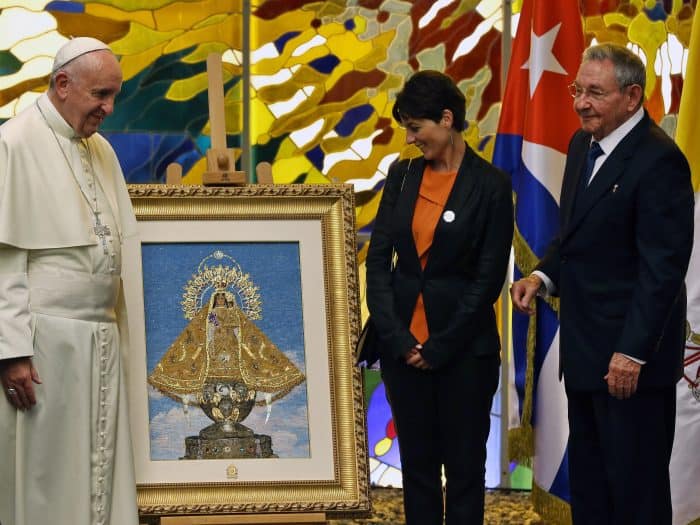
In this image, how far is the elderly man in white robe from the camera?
3.27 meters

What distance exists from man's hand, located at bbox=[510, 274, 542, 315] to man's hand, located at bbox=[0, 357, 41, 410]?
4.81 feet

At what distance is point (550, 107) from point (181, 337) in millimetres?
1781

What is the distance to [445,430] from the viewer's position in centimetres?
371

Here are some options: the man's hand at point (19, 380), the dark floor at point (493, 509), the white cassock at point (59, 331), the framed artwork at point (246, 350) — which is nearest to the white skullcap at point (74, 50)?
the white cassock at point (59, 331)

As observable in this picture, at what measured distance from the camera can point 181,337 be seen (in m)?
3.98

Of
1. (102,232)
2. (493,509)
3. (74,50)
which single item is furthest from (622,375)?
(493,509)

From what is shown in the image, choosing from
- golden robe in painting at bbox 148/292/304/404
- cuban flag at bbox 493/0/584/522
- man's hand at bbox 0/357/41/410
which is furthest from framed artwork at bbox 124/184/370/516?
cuban flag at bbox 493/0/584/522

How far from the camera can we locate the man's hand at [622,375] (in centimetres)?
315

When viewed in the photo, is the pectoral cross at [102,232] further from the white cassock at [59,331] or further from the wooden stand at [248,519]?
the wooden stand at [248,519]

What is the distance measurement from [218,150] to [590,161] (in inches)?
55.7

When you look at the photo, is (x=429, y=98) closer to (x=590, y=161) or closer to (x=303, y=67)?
(x=590, y=161)

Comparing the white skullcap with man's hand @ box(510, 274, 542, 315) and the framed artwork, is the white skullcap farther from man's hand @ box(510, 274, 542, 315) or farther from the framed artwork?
man's hand @ box(510, 274, 542, 315)

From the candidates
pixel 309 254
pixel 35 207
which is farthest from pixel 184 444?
pixel 35 207

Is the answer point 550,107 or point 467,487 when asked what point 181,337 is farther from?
point 550,107
